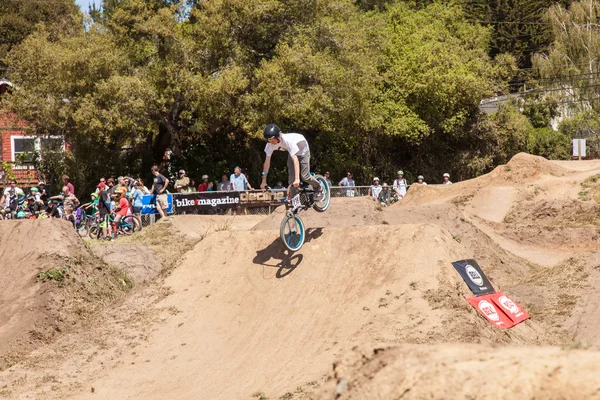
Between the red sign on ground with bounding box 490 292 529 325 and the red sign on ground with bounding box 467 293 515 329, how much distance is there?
0.32 feet

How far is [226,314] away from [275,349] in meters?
1.75

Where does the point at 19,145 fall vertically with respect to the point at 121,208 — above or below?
above

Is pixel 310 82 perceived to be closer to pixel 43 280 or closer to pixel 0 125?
pixel 0 125

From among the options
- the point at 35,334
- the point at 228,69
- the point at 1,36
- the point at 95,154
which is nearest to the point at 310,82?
the point at 228,69

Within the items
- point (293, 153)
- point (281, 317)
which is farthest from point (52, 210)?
point (281, 317)

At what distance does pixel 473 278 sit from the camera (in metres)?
12.8

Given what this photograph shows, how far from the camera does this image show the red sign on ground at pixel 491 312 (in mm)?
12031

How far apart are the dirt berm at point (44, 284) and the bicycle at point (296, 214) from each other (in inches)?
162

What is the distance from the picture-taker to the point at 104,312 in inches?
581

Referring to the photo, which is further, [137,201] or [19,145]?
[19,145]

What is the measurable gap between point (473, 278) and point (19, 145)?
33310 millimetres

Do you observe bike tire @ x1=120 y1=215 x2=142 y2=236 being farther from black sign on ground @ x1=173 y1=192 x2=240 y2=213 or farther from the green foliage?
the green foliage

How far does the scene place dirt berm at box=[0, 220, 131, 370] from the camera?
46.5 feet

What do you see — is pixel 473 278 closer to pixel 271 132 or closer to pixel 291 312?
pixel 291 312
